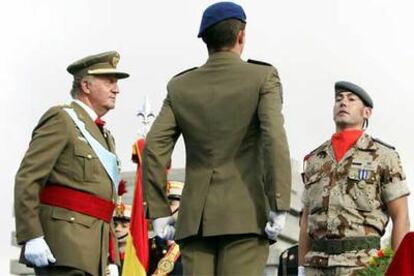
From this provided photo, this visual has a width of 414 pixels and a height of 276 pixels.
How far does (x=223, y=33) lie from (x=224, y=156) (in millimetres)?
725

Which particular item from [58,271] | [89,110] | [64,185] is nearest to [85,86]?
[89,110]

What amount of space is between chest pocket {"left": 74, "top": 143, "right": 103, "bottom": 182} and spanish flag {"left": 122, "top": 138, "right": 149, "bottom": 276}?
4.91 meters

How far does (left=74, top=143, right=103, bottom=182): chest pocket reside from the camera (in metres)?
9.66

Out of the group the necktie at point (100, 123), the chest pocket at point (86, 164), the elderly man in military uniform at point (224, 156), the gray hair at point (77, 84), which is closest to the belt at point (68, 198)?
the chest pocket at point (86, 164)

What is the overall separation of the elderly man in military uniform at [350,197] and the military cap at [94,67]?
1.58 meters

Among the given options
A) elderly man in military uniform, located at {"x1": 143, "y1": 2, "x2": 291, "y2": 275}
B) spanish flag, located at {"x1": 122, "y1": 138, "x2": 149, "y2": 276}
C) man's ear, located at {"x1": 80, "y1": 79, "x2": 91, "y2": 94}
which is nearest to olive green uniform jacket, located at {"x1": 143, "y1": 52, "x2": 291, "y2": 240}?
elderly man in military uniform, located at {"x1": 143, "y1": 2, "x2": 291, "y2": 275}

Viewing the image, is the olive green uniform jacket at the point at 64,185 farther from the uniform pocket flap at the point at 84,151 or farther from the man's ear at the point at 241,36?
the man's ear at the point at 241,36

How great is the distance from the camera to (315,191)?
10.5m

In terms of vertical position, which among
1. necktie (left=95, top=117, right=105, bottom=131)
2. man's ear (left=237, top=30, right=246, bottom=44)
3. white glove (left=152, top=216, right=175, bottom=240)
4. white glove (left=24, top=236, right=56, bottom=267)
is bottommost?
white glove (left=24, top=236, right=56, bottom=267)

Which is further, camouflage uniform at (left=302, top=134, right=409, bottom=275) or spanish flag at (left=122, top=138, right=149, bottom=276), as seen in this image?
spanish flag at (left=122, top=138, right=149, bottom=276)

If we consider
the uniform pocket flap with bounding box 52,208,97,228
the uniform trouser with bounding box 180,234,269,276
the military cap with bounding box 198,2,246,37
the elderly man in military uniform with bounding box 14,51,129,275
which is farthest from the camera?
the uniform pocket flap with bounding box 52,208,97,228

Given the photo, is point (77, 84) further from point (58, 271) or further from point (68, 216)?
point (58, 271)

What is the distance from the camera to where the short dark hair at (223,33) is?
8.45 metres

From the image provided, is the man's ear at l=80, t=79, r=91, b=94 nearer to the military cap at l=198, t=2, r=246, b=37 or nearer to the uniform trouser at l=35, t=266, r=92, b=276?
the uniform trouser at l=35, t=266, r=92, b=276
